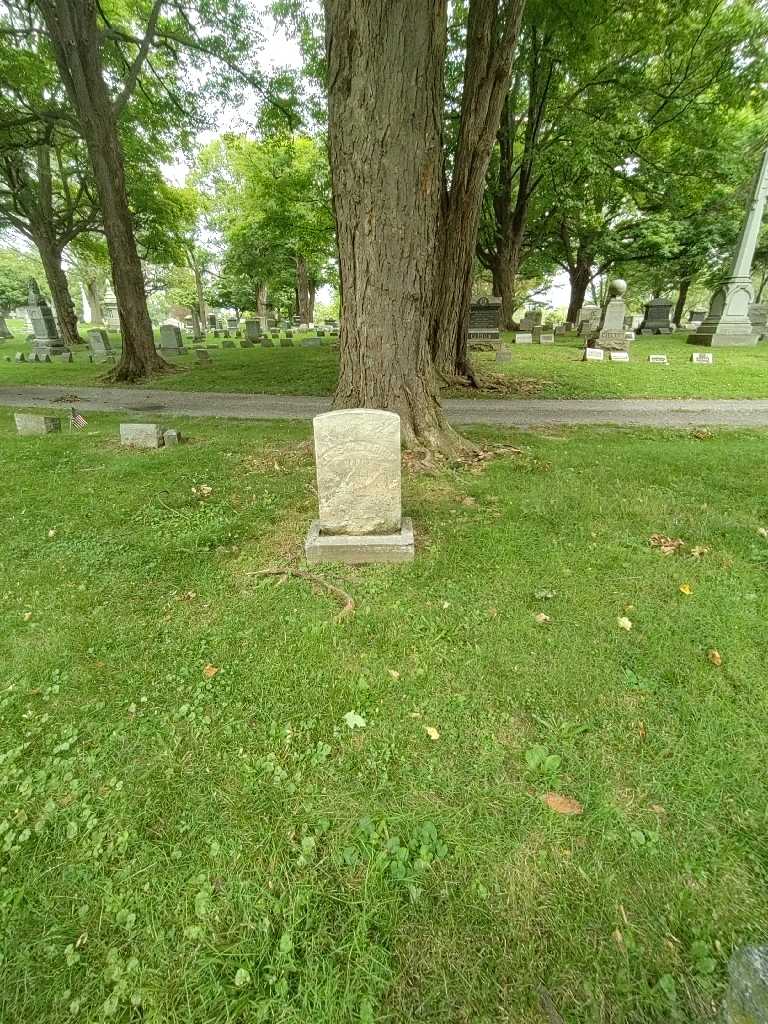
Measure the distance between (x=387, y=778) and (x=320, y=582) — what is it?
1617mm

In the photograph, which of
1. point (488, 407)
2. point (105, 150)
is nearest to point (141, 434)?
point (488, 407)

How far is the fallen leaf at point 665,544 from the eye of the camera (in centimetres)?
358

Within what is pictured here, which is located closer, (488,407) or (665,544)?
(665,544)

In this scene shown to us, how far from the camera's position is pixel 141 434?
6.49m

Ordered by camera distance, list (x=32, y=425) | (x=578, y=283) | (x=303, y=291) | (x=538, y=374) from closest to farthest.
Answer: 1. (x=32, y=425)
2. (x=538, y=374)
3. (x=578, y=283)
4. (x=303, y=291)

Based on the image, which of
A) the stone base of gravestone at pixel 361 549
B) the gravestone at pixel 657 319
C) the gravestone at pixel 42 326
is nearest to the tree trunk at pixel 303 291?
the gravestone at pixel 42 326

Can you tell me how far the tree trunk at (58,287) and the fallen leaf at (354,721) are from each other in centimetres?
2425

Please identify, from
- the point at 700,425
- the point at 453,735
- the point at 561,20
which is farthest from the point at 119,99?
the point at 453,735

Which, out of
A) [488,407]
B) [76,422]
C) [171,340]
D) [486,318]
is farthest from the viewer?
[171,340]

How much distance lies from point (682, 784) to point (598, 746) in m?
0.33

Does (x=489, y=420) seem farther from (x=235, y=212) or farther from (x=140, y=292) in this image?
(x=235, y=212)

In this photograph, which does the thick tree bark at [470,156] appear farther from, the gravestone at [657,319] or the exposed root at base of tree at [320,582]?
the gravestone at [657,319]

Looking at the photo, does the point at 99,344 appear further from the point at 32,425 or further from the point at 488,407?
the point at 488,407

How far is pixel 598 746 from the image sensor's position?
2.06m
